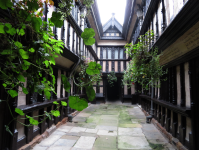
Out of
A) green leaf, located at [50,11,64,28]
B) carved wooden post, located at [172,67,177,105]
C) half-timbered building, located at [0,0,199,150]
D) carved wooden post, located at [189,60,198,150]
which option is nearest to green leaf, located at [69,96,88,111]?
green leaf, located at [50,11,64,28]

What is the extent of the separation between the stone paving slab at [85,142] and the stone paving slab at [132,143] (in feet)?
2.14

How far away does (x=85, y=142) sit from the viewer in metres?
3.33

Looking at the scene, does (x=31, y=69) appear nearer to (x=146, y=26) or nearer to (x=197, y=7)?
(x=197, y=7)

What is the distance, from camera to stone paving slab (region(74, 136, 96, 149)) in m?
3.11

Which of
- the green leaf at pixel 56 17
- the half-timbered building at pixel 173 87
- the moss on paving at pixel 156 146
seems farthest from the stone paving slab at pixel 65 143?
the green leaf at pixel 56 17

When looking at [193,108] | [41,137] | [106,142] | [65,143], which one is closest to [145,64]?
[193,108]

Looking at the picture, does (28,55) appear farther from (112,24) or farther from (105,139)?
(112,24)

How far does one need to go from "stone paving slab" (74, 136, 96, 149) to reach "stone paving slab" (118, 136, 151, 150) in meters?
0.65

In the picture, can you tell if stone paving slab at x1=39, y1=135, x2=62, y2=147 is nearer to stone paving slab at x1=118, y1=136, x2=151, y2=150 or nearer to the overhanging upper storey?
stone paving slab at x1=118, y1=136, x2=151, y2=150

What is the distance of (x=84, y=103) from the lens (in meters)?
0.59

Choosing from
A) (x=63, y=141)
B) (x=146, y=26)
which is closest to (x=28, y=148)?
(x=63, y=141)

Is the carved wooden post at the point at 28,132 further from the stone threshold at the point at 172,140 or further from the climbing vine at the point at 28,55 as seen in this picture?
the stone threshold at the point at 172,140

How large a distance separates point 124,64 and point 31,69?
10.3 metres

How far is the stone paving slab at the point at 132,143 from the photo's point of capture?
3079 millimetres
